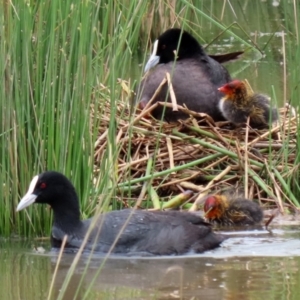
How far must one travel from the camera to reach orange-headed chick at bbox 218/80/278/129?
27.1 ft

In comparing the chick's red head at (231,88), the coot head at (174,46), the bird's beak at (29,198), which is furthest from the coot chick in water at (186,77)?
the bird's beak at (29,198)

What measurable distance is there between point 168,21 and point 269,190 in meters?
5.43

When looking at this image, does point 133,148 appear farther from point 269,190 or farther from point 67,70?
point 67,70

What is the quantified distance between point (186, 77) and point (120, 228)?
118 inches

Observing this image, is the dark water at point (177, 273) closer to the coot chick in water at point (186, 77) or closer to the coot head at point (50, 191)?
the coot head at point (50, 191)

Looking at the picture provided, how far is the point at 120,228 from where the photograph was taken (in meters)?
6.11

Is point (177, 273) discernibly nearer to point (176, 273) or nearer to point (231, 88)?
point (176, 273)

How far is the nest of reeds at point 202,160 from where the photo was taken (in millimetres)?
7184

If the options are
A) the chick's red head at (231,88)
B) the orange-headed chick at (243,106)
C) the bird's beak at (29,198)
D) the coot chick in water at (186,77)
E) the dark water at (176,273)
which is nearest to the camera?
the dark water at (176,273)

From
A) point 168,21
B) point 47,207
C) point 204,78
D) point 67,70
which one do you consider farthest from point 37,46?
point 168,21

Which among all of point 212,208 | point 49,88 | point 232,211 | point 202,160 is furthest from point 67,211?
point 202,160

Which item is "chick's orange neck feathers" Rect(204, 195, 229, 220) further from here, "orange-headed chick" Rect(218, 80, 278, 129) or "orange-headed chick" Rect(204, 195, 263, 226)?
"orange-headed chick" Rect(218, 80, 278, 129)

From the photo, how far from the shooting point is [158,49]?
9250mm

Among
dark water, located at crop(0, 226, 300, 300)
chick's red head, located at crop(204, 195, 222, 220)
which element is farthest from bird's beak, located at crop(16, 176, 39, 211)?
chick's red head, located at crop(204, 195, 222, 220)
